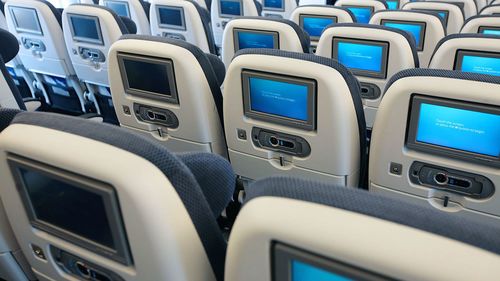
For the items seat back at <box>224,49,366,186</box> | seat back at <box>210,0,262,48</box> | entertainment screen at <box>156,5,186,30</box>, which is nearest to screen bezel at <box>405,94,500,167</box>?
seat back at <box>224,49,366,186</box>

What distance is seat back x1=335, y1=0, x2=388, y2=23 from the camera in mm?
3851

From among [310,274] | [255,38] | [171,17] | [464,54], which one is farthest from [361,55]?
[171,17]

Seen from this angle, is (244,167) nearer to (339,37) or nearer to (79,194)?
(339,37)

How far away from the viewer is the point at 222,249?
37.9 inches

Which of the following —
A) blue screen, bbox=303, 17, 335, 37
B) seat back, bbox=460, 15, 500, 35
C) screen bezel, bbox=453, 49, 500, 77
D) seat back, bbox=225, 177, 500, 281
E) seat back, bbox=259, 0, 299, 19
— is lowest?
seat back, bbox=259, 0, 299, 19

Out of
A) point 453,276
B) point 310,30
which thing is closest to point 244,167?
point 453,276

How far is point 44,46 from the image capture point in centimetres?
336

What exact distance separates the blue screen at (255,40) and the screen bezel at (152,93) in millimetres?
928

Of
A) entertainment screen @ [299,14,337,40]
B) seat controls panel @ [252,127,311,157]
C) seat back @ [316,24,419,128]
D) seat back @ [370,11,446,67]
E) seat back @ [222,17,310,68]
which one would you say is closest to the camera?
seat controls panel @ [252,127,311,157]

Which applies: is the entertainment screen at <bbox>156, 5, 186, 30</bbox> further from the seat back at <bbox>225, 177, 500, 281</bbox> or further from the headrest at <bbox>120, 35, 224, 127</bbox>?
the seat back at <bbox>225, 177, 500, 281</bbox>

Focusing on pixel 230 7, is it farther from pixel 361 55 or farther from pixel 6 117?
pixel 6 117

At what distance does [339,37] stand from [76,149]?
178 cm

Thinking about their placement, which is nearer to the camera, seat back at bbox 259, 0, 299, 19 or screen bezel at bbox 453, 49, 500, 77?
screen bezel at bbox 453, 49, 500, 77

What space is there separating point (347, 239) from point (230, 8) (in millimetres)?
4175
